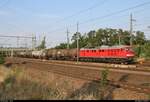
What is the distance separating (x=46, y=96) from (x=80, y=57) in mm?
48180

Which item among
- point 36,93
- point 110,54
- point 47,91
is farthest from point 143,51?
point 36,93

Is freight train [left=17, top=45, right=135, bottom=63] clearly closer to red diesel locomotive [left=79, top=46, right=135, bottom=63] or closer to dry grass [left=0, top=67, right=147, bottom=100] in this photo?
red diesel locomotive [left=79, top=46, right=135, bottom=63]

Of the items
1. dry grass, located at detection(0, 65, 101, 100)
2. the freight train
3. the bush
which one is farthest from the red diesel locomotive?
dry grass, located at detection(0, 65, 101, 100)

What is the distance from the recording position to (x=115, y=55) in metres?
46.0

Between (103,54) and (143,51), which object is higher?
(143,51)

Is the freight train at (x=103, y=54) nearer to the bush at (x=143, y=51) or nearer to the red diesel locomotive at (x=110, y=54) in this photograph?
the red diesel locomotive at (x=110, y=54)

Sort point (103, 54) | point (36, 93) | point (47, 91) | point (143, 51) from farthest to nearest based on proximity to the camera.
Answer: point (143, 51), point (103, 54), point (47, 91), point (36, 93)

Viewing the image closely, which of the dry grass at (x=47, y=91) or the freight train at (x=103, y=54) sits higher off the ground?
the freight train at (x=103, y=54)

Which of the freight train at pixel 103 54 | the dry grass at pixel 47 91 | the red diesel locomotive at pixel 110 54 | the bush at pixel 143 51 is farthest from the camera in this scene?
the bush at pixel 143 51

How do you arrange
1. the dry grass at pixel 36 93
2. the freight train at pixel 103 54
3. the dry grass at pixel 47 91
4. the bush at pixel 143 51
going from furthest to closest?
the bush at pixel 143 51 → the freight train at pixel 103 54 → the dry grass at pixel 47 91 → the dry grass at pixel 36 93

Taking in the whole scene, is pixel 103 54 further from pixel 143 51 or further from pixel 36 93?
pixel 36 93

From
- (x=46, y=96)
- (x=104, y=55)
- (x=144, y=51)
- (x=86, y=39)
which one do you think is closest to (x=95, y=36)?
(x=86, y=39)

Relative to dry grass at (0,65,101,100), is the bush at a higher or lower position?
higher

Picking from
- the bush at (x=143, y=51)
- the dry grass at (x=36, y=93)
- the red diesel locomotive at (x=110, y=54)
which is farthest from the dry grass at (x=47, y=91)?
the bush at (x=143, y=51)
